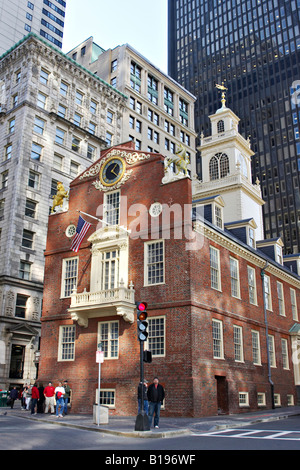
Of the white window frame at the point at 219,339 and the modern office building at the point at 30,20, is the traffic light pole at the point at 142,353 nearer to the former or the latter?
the white window frame at the point at 219,339

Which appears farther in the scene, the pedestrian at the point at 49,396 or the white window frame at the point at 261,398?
the white window frame at the point at 261,398

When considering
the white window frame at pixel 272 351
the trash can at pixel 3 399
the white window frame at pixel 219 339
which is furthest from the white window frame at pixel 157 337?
the trash can at pixel 3 399

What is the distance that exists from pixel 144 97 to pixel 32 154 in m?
24.9

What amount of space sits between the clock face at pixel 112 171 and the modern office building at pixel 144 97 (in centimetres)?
3220

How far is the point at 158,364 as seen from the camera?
23.2 m

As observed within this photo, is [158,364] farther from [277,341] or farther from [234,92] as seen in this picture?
[234,92]

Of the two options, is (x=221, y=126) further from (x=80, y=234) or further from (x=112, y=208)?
(x=80, y=234)

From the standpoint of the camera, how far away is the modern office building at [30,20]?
80562 millimetres

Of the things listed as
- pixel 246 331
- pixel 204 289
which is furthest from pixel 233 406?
pixel 204 289

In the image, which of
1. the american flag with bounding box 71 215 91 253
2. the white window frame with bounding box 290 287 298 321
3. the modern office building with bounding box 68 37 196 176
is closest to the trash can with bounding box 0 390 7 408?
the american flag with bounding box 71 215 91 253

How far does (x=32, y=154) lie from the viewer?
4875cm

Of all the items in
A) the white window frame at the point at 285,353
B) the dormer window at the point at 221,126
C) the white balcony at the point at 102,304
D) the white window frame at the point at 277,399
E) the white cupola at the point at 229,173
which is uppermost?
the dormer window at the point at 221,126

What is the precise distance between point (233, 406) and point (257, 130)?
96251mm
